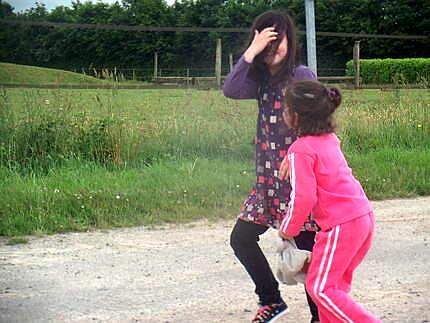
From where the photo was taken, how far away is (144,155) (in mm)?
8125

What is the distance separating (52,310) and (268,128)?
1.66 m

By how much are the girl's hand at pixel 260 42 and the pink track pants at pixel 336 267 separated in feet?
3.05

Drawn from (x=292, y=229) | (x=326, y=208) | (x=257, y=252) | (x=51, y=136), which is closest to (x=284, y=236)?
(x=292, y=229)

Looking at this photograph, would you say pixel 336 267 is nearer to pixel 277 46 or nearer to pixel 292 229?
pixel 292 229

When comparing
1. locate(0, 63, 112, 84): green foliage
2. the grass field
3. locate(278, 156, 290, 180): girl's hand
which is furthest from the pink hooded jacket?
locate(0, 63, 112, 84): green foliage

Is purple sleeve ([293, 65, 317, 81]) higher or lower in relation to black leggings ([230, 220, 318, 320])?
higher

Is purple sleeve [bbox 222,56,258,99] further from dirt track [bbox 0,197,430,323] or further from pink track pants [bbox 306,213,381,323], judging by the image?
dirt track [bbox 0,197,430,323]

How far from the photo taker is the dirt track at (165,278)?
4004mm

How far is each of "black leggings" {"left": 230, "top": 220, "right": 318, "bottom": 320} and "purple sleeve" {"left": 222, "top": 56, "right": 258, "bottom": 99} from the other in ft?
2.08

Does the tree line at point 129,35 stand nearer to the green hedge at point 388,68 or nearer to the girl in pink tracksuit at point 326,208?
the girl in pink tracksuit at point 326,208

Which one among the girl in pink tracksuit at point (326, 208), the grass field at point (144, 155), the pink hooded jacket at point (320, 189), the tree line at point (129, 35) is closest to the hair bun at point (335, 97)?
the girl in pink tracksuit at point (326, 208)

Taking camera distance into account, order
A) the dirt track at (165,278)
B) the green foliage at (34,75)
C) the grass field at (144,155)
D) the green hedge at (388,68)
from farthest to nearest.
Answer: the green hedge at (388,68) → the green foliage at (34,75) → the grass field at (144,155) → the dirt track at (165,278)

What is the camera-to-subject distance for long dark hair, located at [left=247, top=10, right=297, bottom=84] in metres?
3.40

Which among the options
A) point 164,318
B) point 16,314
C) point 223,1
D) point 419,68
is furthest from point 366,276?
point 419,68
